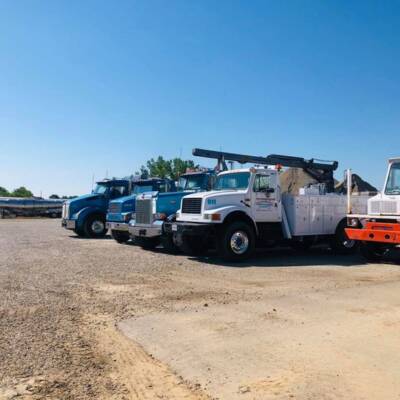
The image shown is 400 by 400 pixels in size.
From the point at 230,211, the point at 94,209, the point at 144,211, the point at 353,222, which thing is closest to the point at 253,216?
the point at 230,211

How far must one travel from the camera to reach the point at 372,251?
12.1 metres

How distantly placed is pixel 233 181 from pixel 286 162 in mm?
4432

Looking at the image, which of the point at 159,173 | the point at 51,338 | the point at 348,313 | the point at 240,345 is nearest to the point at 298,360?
the point at 240,345

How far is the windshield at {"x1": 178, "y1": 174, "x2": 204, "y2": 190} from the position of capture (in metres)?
15.0

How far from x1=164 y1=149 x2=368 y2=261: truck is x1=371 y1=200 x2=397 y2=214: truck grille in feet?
6.82

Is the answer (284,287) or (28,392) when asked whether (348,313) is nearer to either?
(284,287)

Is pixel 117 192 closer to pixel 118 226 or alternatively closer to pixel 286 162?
pixel 118 226

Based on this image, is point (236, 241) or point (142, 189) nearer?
point (236, 241)

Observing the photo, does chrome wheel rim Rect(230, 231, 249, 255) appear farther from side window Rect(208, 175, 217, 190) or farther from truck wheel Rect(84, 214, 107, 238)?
truck wheel Rect(84, 214, 107, 238)

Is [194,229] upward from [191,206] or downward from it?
downward

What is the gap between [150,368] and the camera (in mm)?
4164

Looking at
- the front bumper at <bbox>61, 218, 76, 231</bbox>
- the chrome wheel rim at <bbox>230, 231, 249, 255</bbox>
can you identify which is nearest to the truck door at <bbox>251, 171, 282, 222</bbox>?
the chrome wheel rim at <bbox>230, 231, 249, 255</bbox>

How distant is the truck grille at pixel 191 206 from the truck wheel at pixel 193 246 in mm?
736

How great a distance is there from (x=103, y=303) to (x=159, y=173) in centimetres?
5522
